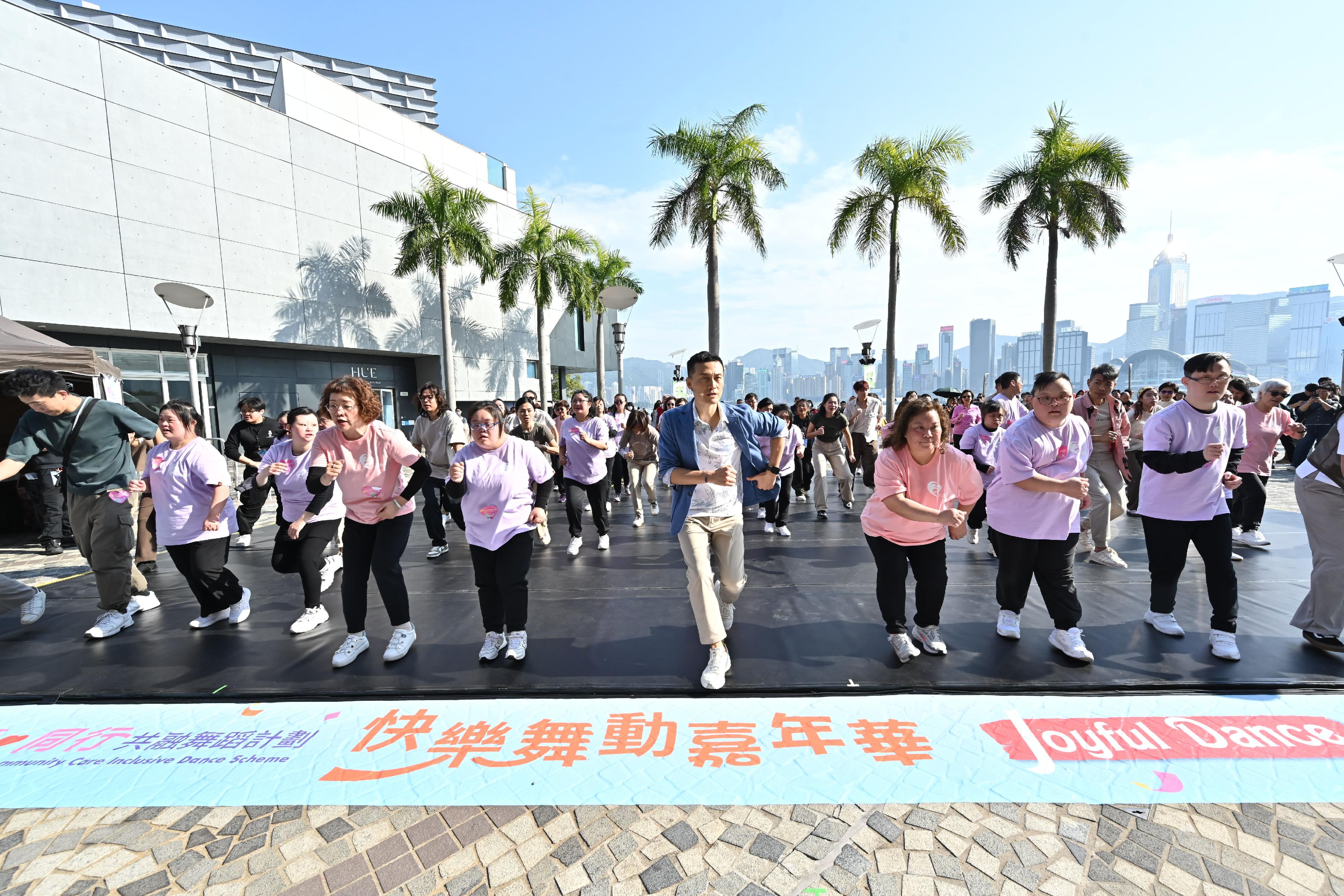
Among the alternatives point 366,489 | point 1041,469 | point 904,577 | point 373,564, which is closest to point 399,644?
point 373,564

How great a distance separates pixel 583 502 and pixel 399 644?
3119mm

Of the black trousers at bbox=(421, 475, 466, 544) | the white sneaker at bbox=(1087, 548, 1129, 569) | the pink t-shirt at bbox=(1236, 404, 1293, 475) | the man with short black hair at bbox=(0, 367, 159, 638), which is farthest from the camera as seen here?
the black trousers at bbox=(421, 475, 466, 544)

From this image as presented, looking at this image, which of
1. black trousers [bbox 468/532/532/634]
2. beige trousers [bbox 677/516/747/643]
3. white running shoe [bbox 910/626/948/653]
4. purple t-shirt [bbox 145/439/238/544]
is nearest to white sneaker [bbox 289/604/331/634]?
purple t-shirt [bbox 145/439/238/544]

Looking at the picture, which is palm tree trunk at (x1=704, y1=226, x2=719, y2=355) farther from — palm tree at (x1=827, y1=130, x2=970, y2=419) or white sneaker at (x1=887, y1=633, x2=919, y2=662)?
white sneaker at (x1=887, y1=633, x2=919, y2=662)

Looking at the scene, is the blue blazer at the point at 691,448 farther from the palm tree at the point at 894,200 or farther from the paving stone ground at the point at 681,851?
the palm tree at the point at 894,200

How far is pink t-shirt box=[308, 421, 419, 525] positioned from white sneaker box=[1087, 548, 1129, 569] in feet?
20.0

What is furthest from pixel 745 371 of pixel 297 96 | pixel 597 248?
pixel 297 96

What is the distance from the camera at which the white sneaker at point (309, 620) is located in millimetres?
4238

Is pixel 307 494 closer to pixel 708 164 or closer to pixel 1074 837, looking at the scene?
pixel 1074 837

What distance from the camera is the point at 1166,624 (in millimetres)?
3855

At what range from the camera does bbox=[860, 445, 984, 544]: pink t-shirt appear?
131 inches

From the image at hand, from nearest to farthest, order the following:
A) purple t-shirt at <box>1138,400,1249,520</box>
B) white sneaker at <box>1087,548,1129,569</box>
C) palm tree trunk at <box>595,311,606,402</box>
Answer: purple t-shirt at <box>1138,400,1249,520</box>, white sneaker at <box>1087,548,1129,569</box>, palm tree trunk at <box>595,311,606,402</box>

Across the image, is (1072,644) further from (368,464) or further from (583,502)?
(583,502)

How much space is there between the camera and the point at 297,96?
1950 cm
